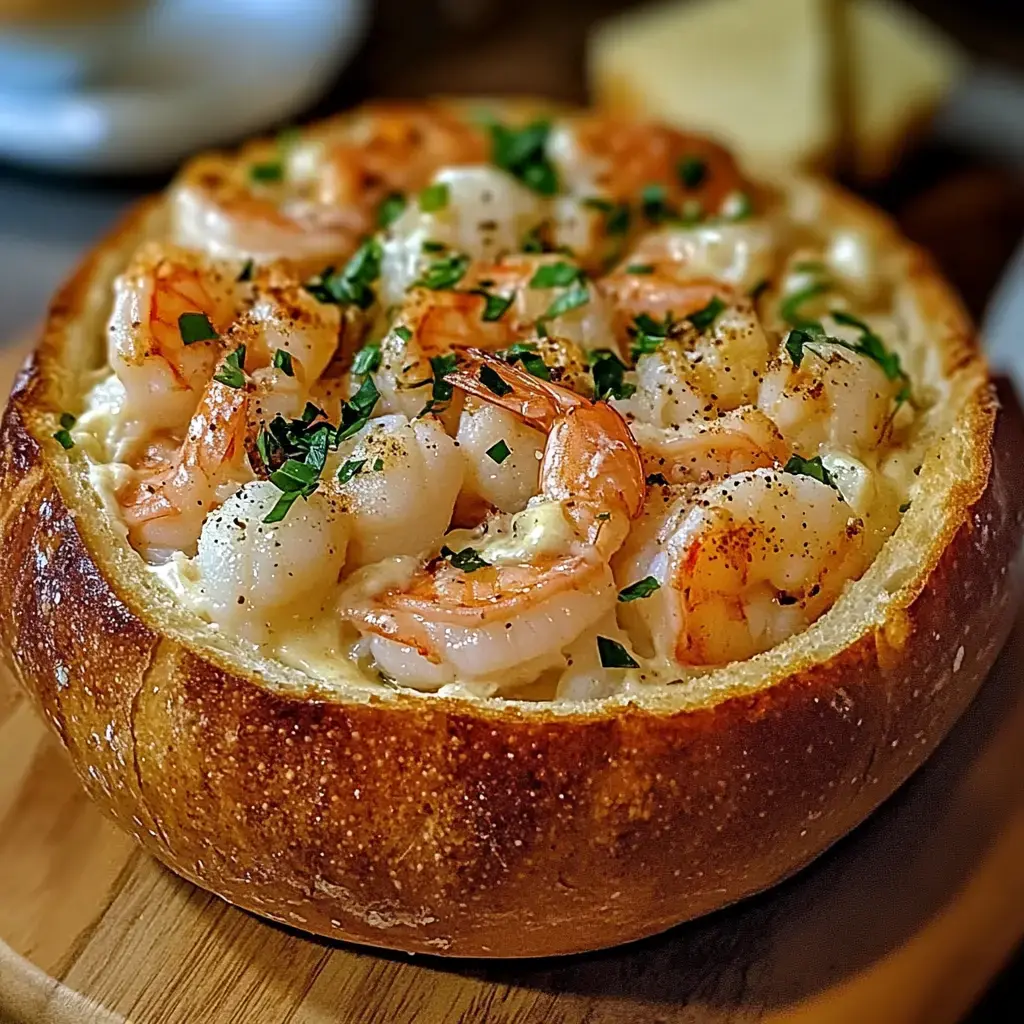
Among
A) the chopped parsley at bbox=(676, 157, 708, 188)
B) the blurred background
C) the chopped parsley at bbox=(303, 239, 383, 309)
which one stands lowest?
the blurred background

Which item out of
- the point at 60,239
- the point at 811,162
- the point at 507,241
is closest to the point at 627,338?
the point at 507,241

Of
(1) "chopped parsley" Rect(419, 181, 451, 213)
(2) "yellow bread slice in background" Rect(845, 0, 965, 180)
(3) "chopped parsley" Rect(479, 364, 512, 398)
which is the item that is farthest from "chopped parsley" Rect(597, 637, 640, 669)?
(2) "yellow bread slice in background" Rect(845, 0, 965, 180)

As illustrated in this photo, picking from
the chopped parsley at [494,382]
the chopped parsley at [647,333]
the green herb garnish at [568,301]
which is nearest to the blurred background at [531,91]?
the chopped parsley at [647,333]

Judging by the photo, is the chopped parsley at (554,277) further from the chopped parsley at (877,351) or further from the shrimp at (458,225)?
the chopped parsley at (877,351)

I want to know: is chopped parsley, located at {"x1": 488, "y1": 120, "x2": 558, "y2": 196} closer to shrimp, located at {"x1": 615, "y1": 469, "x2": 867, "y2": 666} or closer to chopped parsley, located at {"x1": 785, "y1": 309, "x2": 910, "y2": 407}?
chopped parsley, located at {"x1": 785, "y1": 309, "x2": 910, "y2": 407}

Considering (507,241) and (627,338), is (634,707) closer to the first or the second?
(627,338)

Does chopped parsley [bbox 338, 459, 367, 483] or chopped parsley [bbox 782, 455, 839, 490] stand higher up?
chopped parsley [bbox 782, 455, 839, 490]
